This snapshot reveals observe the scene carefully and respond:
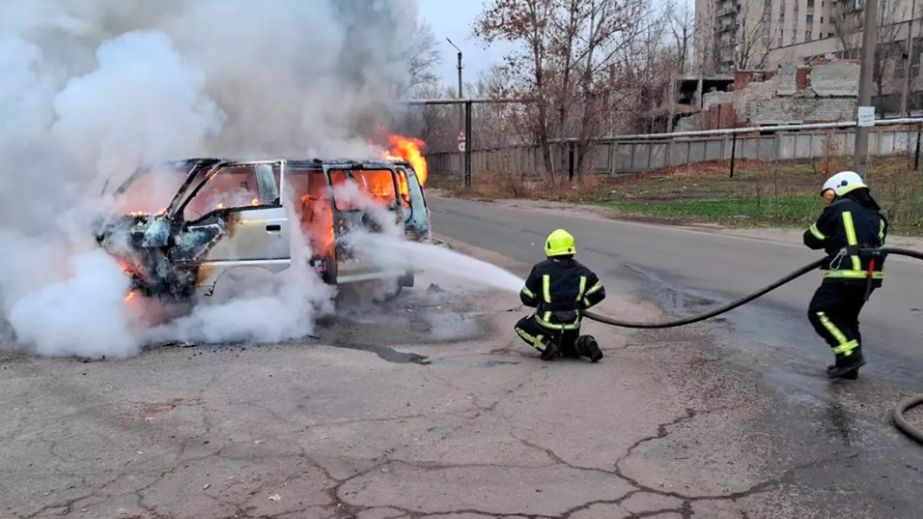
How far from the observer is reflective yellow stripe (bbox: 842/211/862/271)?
5371mm

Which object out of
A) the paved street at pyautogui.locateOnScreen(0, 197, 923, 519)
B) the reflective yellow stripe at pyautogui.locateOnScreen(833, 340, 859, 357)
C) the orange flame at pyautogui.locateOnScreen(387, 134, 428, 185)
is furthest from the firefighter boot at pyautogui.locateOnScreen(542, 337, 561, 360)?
the orange flame at pyautogui.locateOnScreen(387, 134, 428, 185)

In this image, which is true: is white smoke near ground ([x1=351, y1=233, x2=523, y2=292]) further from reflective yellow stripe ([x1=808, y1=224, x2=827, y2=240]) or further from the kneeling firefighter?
reflective yellow stripe ([x1=808, y1=224, x2=827, y2=240])

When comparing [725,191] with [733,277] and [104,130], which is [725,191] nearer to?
[733,277]

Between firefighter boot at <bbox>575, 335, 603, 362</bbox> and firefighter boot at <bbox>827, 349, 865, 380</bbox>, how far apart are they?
69.0 inches

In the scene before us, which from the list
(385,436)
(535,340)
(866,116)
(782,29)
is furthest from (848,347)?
(782,29)

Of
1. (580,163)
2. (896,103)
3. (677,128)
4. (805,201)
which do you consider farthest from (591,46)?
(896,103)

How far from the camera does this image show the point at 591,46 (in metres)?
30.2

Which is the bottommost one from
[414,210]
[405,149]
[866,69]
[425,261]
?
[425,261]

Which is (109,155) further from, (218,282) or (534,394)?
(534,394)

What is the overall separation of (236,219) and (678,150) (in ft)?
105

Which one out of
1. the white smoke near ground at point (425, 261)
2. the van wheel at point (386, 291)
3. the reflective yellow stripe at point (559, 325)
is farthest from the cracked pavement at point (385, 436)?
the van wheel at point (386, 291)

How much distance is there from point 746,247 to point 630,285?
4.31 metres

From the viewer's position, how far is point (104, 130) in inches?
283

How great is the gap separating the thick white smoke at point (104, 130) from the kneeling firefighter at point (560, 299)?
243 centimetres
